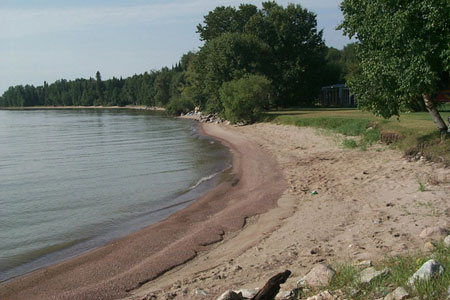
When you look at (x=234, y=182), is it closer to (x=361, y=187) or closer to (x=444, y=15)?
(x=361, y=187)

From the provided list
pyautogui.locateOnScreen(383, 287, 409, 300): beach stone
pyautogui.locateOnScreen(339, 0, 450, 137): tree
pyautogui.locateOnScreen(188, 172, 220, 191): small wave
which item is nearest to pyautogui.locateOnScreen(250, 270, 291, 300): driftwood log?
pyautogui.locateOnScreen(383, 287, 409, 300): beach stone

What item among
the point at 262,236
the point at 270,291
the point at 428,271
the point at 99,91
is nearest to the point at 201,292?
the point at 270,291

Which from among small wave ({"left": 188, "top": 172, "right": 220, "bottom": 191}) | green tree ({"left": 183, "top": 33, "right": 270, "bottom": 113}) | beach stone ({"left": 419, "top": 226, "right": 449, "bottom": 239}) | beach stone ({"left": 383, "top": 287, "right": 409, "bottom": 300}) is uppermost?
green tree ({"left": 183, "top": 33, "right": 270, "bottom": 113})

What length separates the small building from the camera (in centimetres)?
5695

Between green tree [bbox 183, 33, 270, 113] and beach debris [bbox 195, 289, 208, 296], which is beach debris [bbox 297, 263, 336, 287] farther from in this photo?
green tree [bbox 183, 33, 270, 113]

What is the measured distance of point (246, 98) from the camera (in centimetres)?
4519

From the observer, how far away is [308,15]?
59.9m

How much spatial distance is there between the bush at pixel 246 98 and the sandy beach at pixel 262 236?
28867mm

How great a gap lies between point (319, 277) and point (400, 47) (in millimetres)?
10686

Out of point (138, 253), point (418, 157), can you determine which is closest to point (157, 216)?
point (138, 253)

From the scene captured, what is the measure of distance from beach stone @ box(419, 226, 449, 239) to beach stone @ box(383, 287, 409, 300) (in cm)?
352

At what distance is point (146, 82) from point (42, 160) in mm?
122300

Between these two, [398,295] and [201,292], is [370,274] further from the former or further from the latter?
→ [201,292]

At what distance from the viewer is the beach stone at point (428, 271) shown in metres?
4.91
